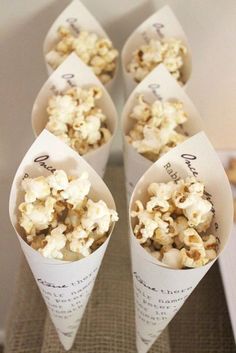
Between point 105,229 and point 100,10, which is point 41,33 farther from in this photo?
point 105,229

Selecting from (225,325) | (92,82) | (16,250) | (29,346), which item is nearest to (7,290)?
(16,250)

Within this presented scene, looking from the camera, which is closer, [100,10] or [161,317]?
[161,317]

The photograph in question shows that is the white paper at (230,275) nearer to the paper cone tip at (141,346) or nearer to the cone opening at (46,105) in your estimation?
the paper cone tip at (141,346)

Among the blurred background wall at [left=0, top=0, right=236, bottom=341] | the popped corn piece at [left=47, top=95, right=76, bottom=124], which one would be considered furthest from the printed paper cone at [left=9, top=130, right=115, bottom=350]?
the blurred background wall at [left=0, top=0, right=236, bottom=341]

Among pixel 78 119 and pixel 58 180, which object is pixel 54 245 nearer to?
pixel 58 180

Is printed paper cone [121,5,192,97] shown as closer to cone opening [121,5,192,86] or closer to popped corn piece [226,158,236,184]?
cone opening [121,5,192,86]
